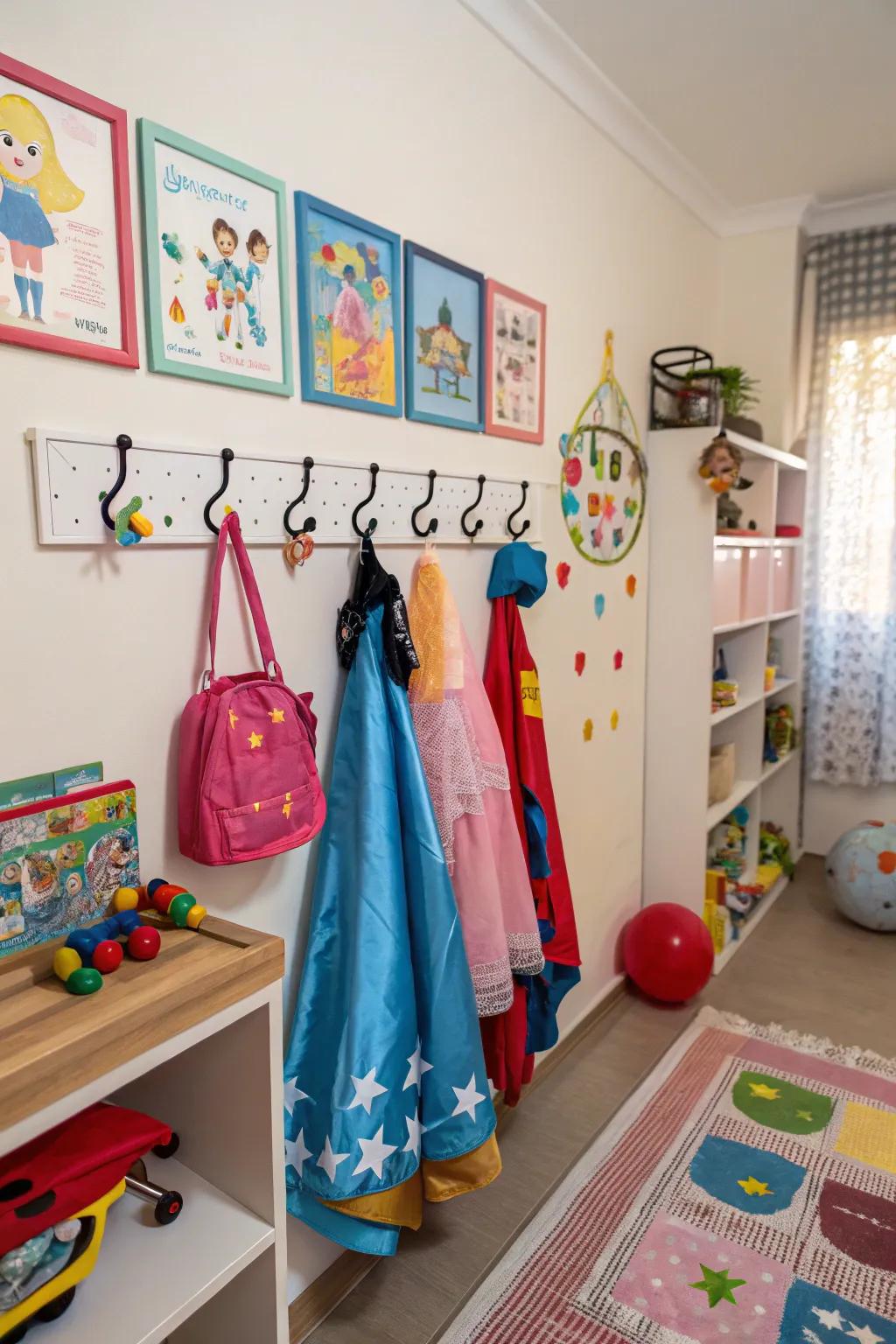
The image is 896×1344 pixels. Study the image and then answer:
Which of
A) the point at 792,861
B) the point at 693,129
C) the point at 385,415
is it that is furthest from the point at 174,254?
the point at 792,861

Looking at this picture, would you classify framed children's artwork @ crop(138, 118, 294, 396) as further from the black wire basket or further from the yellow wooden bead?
the black wire basket

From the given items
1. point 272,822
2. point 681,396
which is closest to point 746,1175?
point 272,822

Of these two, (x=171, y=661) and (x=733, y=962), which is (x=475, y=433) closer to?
(x=171, y=661)

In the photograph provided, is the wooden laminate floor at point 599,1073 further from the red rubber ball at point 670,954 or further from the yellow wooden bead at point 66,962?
the yellow wooden bead at point 66,962

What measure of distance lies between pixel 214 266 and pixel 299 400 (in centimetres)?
23

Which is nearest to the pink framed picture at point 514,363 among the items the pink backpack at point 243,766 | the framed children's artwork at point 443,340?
the framed children's artwork at point 443,340

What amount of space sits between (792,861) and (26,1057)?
3.45 m

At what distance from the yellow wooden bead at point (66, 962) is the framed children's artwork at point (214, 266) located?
2.37 feet

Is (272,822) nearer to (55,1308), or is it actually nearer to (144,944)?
(144,944)

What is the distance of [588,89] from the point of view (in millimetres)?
2123

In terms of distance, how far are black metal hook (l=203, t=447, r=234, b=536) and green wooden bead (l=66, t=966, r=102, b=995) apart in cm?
60

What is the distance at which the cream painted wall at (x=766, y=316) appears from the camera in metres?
3.14

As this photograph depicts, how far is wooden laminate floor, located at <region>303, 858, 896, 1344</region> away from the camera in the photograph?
62.7 inches

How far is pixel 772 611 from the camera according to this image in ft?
10.8
